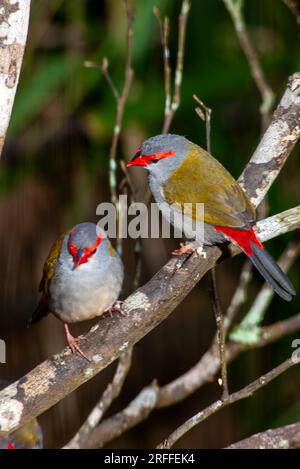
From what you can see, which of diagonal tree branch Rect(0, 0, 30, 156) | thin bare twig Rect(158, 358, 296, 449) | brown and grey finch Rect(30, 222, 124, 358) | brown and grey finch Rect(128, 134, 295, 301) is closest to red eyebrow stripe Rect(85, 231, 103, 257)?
brown and grey finch Rect(30, 222, 124, 358)

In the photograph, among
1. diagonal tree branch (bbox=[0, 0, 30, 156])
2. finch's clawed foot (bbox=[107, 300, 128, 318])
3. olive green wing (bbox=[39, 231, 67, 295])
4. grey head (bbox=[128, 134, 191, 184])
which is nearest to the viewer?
diagonal tree branch (bbox=[0, 0, 30, 156])

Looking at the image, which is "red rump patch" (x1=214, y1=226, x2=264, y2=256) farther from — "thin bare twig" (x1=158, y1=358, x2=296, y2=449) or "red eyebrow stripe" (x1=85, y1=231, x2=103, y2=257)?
"thin bare twig" (x1=158, y1=358, x2=296, y2=449)

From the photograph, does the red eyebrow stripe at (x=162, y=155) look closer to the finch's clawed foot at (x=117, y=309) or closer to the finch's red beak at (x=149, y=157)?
the finch's red beak at (x=149, y=157)

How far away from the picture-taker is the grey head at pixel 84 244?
3322mm

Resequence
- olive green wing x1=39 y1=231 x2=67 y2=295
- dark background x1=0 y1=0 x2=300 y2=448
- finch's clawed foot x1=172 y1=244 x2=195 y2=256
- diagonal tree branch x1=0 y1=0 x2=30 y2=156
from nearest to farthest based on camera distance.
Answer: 1. diagonal tree branch x1=0 y1=0 x2=30 y2=156
2. finch's clawed foot x1=172 y1=244 x2=195 y2=256
3. olive green wing x1=39 y1=231 x2=67 y2=295
4. dark background x1=0 y1=0 x2=300 y2=448

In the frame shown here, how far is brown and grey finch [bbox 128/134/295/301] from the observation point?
3.36 meters

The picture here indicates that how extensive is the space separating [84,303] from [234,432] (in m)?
2.85

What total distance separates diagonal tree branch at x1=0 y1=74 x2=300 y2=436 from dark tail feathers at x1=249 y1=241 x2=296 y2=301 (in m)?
0.08

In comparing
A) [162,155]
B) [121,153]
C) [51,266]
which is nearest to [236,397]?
[51,266]

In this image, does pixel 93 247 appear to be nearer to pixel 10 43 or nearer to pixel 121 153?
pixel 10 43

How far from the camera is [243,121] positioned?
5.68 metres

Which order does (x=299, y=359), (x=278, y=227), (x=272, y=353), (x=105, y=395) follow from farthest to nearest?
(x=272, y=353) → (x=105, y=395) → (x=278, y=227) → (x=299, y=359)
